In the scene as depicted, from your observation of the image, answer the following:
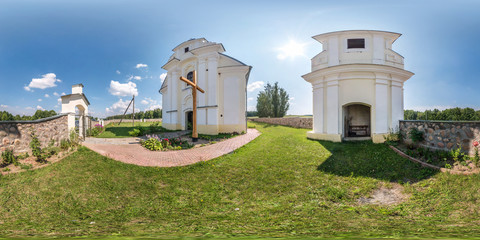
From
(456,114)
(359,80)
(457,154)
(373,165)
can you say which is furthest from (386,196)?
(456,114)

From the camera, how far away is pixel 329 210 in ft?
11.8

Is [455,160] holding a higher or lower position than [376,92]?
lower

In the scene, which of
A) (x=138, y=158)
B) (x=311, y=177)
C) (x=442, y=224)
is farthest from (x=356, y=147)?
(x=138, y=158)

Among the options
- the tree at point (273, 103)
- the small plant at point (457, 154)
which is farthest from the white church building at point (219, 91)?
the tree at point (273, 103)

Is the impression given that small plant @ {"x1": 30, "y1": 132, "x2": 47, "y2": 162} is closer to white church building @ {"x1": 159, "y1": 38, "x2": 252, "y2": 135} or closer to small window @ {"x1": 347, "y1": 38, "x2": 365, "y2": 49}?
white church building @ {"x1": 159, "y1": 38, "x2": 252, "y2": 135}

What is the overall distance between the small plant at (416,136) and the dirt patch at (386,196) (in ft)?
12.2

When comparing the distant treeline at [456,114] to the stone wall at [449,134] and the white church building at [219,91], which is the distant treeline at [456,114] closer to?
the stone wall at [449,134]

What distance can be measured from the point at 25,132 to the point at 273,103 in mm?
27699

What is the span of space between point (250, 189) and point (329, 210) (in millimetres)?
1765

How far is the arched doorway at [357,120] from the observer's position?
1098 cm

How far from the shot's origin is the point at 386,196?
4.39 metres

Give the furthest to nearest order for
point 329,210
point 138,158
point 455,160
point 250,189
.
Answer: point 138,158, point 455,160, point 250,189, point 329,210

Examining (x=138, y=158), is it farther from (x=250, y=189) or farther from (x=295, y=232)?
(x=295, y=232)

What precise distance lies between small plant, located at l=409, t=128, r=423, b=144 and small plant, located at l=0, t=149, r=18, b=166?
13.4 meters
